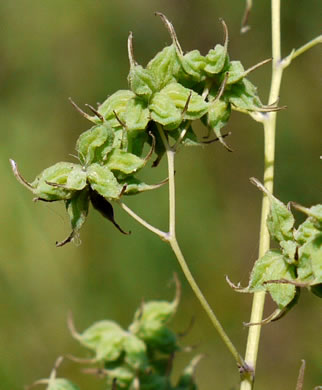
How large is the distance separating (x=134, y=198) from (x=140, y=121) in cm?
290

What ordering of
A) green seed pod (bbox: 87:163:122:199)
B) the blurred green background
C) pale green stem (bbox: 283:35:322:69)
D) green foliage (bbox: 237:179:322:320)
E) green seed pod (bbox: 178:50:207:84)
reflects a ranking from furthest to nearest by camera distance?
the blurred green background, pale green stem (bbox: 283:35:322:69), green seed pod (bbox: 178:50:207:84), green seed pod (bbox: 87:163:122:199), green foliage (bbox: 237:179:322:320)

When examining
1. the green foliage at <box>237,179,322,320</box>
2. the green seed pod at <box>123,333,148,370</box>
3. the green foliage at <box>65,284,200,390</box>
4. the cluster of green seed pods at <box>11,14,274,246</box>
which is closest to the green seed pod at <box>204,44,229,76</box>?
the cluster of green seed pods at <box>11,14,274,246</box>

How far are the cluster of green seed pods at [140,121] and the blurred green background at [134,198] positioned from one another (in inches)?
104

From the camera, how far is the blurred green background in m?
4.77

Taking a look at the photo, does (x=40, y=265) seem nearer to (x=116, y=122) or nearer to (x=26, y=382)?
(x=26, y=382)

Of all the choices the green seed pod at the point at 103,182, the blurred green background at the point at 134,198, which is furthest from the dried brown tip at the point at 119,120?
the blurred green background at the point at 134,198

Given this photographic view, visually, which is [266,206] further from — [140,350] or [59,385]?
[59,385]

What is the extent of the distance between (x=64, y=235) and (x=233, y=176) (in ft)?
3.74

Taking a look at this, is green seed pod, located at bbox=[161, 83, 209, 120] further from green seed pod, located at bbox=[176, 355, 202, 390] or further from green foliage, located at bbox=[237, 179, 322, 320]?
green seed pod, located at bbox=[176, 355, 202, 390]

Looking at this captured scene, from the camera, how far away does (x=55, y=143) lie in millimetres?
5223

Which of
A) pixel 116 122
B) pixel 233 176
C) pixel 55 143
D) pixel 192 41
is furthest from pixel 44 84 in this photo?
Answer: pixel 116 122

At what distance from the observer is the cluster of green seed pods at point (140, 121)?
196 centimetres

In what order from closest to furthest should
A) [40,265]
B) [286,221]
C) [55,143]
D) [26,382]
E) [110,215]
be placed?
[286,221] < [110,215] < [26,382] < [40,265] < [55,143]

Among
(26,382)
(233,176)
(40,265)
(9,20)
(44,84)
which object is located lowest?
(26,382)
